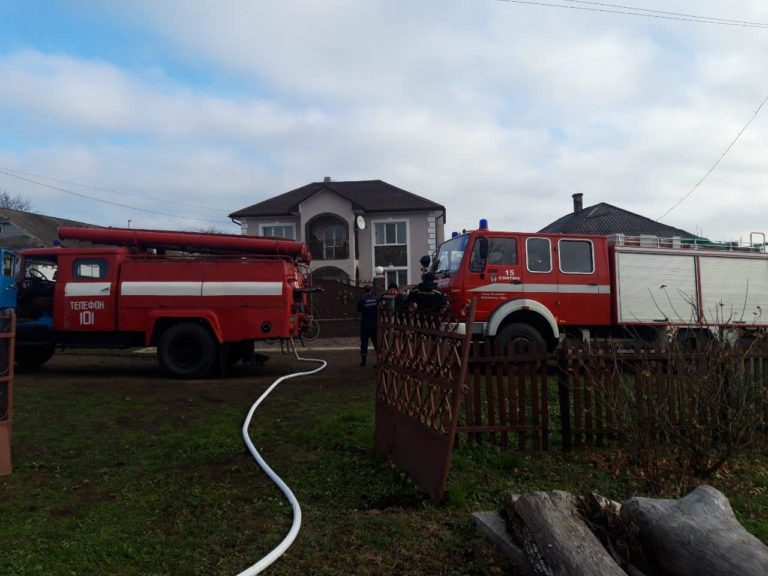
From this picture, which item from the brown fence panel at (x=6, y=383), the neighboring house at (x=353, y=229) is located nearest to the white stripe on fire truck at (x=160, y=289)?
the brown fence panel at (x=6, y=383)

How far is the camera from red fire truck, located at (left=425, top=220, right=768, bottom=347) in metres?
10.2

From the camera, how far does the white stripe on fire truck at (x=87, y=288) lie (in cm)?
1099

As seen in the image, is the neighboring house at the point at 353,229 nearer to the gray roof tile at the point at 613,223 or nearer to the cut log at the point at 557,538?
the gray roof tile at the point at 613,223

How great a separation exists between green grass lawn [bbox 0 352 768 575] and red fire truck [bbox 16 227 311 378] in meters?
2.70

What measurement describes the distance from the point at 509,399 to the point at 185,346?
6.98 metres

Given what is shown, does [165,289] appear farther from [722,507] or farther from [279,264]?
[722,507]

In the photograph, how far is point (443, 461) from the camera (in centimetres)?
448

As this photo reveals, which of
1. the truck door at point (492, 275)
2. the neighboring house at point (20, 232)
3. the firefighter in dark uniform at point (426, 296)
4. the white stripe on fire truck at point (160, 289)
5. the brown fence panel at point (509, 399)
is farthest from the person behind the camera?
the neighboring house at point (20, 232)

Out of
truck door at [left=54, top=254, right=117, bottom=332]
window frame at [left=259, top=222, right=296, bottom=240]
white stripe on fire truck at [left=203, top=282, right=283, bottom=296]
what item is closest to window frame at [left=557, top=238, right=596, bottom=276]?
white stripe on fire truck at [left=203, top=282, right=283, bottom=296]

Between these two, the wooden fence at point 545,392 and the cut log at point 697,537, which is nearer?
the cut log at point 697,537

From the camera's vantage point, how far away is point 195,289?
36.0ft

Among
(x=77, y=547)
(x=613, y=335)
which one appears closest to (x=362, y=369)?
(x=613, y=335)

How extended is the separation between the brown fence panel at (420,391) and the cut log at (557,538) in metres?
0.78

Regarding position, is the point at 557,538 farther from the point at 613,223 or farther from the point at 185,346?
the point at 613,223
